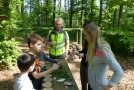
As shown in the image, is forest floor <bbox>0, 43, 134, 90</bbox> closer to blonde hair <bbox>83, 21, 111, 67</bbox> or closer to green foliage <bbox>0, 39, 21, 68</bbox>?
green foliage <bbox>0, 39, 21, 68</bbox>

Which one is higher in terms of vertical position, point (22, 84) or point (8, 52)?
point (22, 84)

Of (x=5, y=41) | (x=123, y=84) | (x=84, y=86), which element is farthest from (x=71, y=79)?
(x=5, y=41)

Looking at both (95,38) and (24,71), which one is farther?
(95,38)

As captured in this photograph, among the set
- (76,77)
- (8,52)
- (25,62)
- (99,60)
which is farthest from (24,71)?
(76,77)

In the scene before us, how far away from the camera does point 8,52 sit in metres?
7.39

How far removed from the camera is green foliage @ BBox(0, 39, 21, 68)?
7277 millimetres

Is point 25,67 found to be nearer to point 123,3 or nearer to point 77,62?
point 77,62

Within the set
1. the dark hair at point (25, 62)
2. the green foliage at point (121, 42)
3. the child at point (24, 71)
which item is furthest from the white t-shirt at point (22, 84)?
the green foliage at point (121, 42)

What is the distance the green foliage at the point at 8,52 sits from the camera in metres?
7.28

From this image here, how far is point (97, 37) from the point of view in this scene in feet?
9.06

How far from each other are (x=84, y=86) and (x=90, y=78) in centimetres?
168

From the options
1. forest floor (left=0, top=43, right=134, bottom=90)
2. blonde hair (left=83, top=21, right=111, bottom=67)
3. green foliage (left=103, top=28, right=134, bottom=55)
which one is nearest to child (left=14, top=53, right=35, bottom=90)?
blonde hair (left=83, top=21, right=111, bottom=67)

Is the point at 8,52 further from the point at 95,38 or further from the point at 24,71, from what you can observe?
the point at 95,38

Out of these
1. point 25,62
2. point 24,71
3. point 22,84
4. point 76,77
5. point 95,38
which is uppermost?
point 95,38
